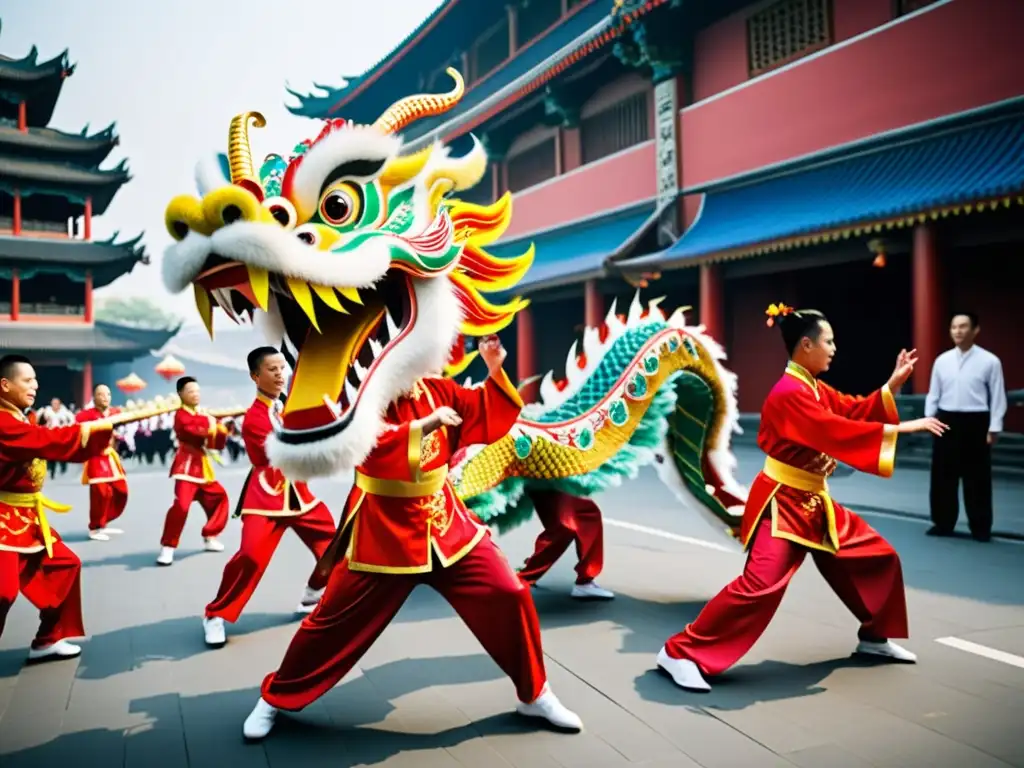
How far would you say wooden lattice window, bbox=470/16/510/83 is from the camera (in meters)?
18.8

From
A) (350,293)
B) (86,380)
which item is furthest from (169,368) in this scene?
(350,293)

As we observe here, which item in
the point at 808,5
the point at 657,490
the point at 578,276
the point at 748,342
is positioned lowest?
the point at 657,490

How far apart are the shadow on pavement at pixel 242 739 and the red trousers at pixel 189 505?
122 inches

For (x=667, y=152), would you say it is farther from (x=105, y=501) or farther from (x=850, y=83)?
(x=105, y=501)

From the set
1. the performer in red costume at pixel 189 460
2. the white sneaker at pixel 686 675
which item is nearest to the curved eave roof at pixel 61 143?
the performer in red costume at pixel 189 460

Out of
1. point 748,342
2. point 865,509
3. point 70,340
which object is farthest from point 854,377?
point 70,340

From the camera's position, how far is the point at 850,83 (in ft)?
33.0

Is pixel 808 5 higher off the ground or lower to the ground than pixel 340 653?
higher

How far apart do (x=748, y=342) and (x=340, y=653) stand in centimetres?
1067

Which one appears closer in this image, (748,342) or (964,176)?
(964,176)

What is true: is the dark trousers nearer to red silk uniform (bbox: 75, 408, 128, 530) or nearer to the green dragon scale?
the green dragon scale

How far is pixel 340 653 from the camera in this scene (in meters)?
2.67

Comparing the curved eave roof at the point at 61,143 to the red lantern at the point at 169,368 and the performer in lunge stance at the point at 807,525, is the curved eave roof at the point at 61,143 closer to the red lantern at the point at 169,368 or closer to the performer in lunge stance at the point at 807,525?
the red lantern at the point at 169,368

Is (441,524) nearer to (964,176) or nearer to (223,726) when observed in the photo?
(223,726)
